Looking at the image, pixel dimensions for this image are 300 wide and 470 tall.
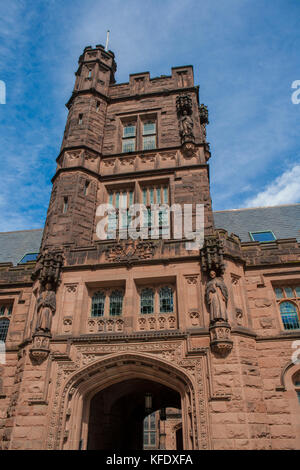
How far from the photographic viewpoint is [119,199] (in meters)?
15.1

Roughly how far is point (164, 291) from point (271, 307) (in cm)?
349

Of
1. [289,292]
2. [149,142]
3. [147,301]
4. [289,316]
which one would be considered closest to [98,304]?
[147,301]

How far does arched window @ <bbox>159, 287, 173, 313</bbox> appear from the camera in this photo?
35.7 feet

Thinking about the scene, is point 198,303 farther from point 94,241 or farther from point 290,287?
point 94,241

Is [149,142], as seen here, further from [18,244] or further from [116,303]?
[18,244]

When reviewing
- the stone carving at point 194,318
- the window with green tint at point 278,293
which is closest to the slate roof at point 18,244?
the stone carving at point 194,318

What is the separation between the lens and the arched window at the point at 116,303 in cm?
1114

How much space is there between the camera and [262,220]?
712 inches

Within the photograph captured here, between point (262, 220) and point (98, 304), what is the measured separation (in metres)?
10.5

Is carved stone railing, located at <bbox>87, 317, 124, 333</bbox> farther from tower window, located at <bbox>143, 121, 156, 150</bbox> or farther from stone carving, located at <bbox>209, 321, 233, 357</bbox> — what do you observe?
tower window, located at <bbox>143, 121, 156, 150</bbox>

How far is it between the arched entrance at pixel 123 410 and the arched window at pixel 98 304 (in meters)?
3.50
